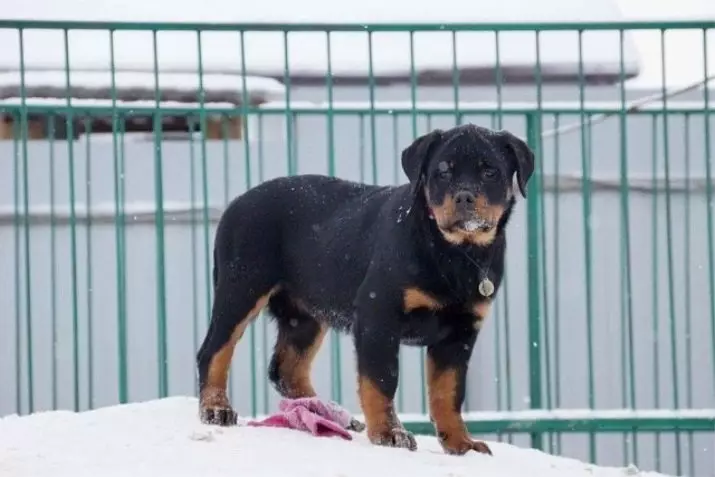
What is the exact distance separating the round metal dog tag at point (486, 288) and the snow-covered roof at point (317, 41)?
4.18 meters

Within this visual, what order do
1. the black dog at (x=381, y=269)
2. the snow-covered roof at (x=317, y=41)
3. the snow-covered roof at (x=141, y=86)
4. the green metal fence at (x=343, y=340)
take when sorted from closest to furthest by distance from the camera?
the black dog at (x=381, y=269) < the green metal fence at (x=343, y=340) < the snow-covered roof at (x=141, y=86) < the snow-covered roof at (x=317, y=41)

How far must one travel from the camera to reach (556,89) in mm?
8625

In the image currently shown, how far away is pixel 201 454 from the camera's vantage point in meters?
3.53

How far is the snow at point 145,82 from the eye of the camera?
7.96m

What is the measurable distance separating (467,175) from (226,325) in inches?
41.1

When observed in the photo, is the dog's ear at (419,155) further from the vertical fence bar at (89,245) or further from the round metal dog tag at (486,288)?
the vertical fence bar at (89,245)

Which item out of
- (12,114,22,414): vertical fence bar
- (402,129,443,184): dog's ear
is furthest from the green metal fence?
(402,129,443,184): dog's ear

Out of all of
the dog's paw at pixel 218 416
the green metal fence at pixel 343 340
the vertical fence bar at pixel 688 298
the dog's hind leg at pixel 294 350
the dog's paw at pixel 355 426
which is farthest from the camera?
the green metal fence at pixel 343 340

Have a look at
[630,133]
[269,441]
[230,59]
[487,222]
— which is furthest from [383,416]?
[230,59]

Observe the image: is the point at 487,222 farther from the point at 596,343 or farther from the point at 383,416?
the point at 596,343

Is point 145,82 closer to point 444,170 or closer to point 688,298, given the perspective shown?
point 688,298

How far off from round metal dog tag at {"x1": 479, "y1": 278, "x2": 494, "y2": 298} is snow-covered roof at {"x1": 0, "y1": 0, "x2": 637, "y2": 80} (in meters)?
4.18

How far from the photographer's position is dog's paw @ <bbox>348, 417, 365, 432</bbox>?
4.46 metres

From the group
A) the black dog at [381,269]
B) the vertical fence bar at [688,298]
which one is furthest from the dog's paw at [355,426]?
the vertical fence bar at [688,298]
